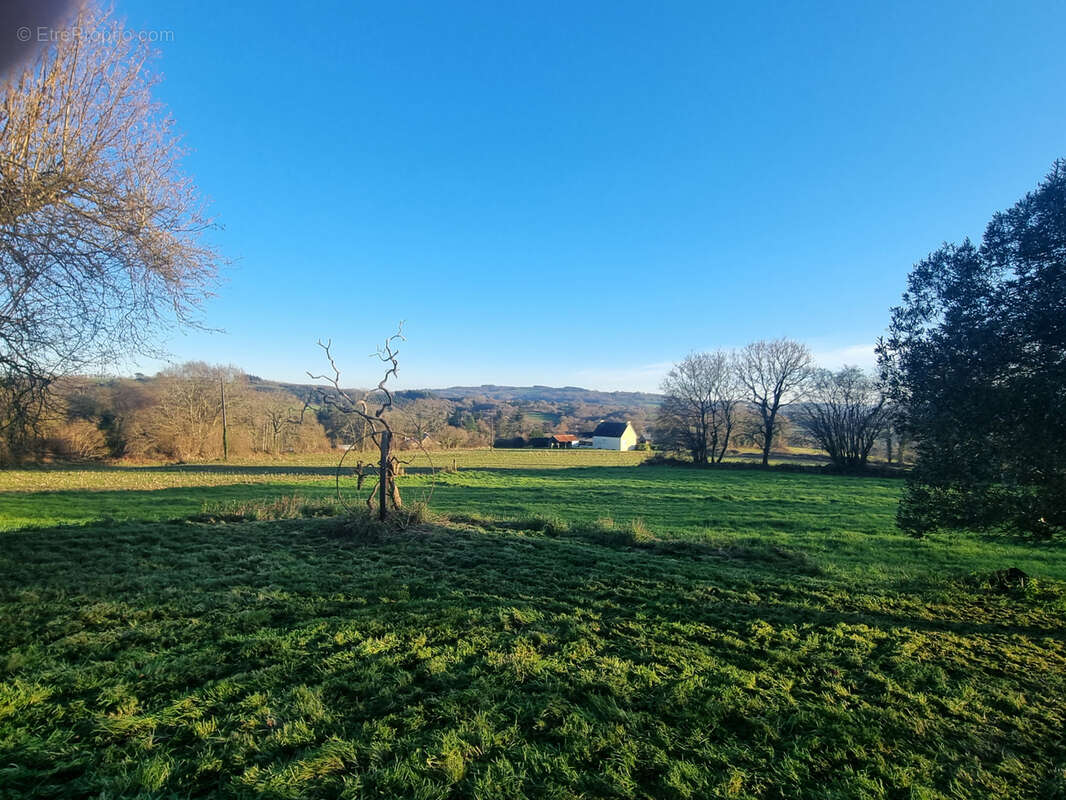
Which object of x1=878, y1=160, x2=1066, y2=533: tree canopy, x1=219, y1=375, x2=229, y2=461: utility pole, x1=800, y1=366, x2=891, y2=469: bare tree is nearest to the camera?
x1=878, y1=160, x2=1066, y2=533: tree canopy

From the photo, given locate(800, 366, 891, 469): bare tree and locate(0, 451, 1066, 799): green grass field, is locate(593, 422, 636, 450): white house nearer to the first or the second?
locate(800, 366, 891, 469): bare tree

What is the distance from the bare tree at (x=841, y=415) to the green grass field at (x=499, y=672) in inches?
1243

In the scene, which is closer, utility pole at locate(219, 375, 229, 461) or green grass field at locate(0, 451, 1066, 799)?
green grass field at locate(0, 451, 1066, 799)

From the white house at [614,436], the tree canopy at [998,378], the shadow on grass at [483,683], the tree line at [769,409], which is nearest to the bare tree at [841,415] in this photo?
the tree line at [769,409]

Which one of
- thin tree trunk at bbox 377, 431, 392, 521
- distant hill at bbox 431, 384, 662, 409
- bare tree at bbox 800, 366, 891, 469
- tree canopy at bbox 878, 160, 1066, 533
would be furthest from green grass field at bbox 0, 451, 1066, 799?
distant hill at bbox 431, 384, 662, 409

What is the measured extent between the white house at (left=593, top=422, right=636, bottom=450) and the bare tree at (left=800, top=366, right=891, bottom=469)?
40184 mm

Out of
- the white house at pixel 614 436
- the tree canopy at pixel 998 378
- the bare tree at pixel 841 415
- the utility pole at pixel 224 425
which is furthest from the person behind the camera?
the white house at pixel 614 436

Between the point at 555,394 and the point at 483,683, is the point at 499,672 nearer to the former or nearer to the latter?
the point at 483,683

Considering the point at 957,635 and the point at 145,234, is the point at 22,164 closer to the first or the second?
the point at 145,234

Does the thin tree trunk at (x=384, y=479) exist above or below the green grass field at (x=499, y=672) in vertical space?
above

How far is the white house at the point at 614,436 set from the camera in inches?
3091

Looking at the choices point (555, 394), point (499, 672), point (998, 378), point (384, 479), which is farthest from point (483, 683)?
point (555, 394)

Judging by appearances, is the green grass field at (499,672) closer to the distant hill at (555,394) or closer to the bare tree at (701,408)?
the bare tree at (701,408)

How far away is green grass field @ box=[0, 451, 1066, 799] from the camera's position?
9.11 feet
